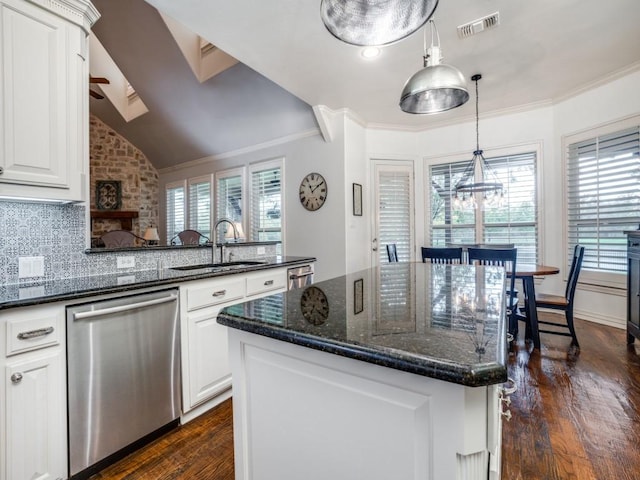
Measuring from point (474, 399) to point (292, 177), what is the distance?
4439 mm

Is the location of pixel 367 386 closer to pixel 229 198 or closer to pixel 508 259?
pixel 508 259

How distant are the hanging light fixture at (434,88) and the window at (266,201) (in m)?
3.18

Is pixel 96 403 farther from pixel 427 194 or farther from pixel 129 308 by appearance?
pixel 427 194

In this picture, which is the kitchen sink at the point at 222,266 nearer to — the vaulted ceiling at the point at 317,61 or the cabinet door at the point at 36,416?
the cabinet door at the point at 36,416

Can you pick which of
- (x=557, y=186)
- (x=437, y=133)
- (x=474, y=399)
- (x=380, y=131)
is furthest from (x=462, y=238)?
(x=474, y=399)

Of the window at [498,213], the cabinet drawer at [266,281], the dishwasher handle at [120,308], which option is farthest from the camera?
the window at [498,213]

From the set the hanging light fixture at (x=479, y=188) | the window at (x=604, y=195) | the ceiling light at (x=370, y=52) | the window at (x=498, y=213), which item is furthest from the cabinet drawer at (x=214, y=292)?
the window at (x=604, y=195)

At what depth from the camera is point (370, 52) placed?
2896 mm

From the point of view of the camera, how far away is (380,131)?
4832 mm

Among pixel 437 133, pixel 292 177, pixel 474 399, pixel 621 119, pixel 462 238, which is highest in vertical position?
pixel 437 133

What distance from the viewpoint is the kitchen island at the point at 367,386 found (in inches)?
23.4

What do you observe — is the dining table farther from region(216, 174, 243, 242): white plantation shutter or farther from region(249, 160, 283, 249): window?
region(216, 174, 243, 242): white plantation shutter

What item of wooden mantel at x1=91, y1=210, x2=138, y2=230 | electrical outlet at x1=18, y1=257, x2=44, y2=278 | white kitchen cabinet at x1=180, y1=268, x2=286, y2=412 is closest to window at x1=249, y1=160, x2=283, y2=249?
white kitchen cabinet at x1=180, y1=268, x2=286, y2=412

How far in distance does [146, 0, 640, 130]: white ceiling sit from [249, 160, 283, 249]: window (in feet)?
4.64
